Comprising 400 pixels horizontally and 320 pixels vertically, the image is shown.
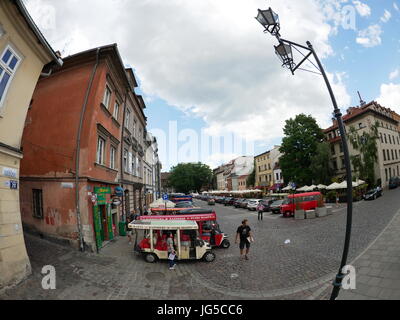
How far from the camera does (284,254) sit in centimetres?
949

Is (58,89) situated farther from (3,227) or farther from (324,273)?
(324,273)

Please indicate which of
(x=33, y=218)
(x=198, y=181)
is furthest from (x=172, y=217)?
(x=198, y=181)

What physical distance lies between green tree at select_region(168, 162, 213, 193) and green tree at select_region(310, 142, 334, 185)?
5191 centimetres

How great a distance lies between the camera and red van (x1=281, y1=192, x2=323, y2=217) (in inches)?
810

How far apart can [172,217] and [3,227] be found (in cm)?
631

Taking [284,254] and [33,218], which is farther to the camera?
[33,218]

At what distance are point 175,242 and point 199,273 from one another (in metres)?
1.84

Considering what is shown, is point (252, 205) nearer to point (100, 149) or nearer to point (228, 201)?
point (228, 201)

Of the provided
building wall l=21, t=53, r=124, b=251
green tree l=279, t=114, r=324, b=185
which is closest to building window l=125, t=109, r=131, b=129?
building wall l=21, t=53, r=124, b=251

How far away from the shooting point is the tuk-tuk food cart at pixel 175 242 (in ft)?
30.0

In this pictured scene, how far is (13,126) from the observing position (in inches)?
280

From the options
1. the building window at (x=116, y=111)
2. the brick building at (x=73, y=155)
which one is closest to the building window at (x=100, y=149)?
the brick building at (x=73, y=155)
